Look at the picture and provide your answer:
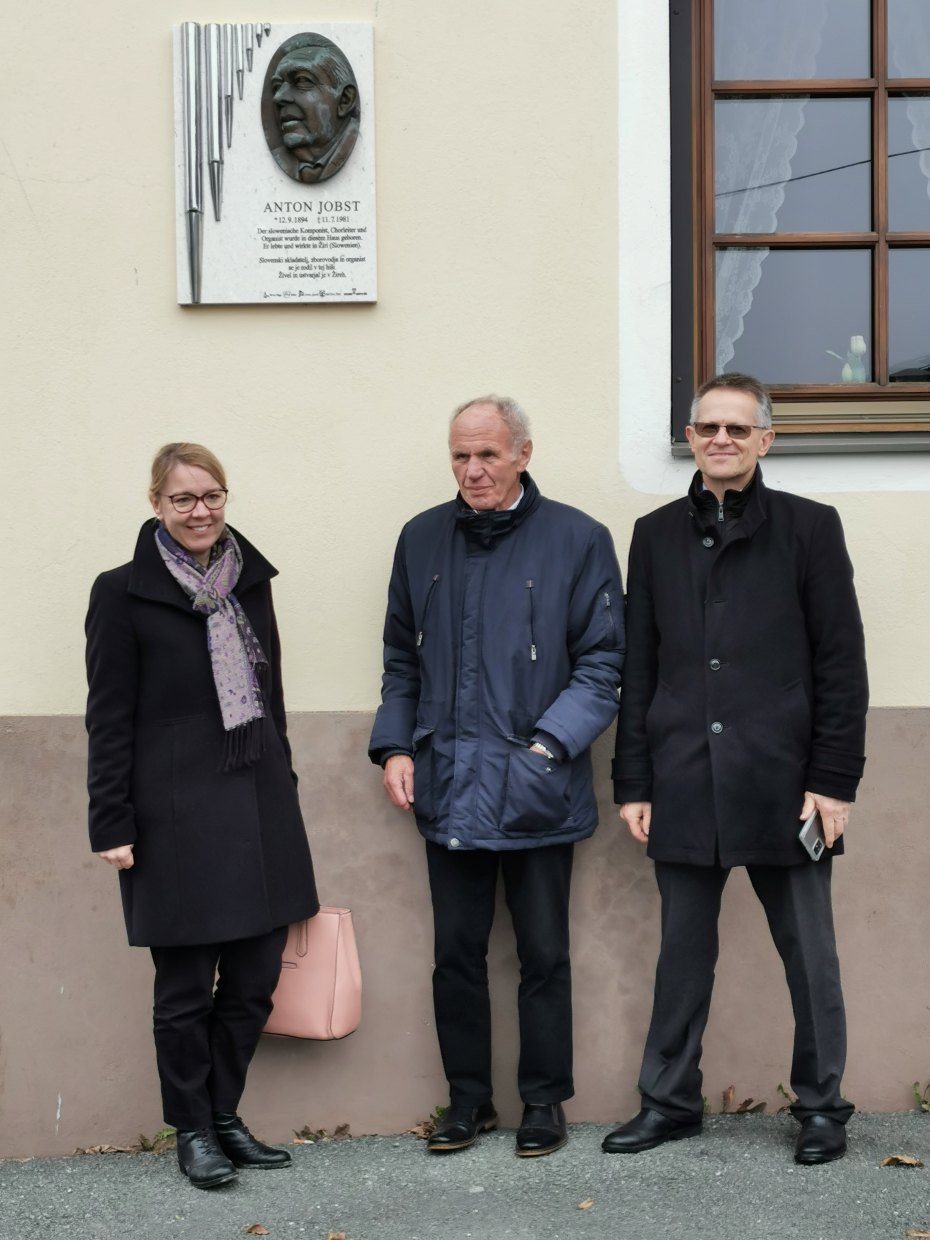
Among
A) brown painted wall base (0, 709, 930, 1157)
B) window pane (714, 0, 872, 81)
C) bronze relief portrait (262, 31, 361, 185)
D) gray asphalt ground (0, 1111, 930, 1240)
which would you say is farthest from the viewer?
window pane (714, 0, 872, 81)

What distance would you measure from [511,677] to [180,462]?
1.06 m

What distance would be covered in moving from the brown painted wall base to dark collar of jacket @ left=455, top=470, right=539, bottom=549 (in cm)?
71

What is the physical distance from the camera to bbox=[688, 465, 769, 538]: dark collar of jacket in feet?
13.1

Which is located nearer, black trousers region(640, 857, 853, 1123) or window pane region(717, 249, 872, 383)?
black trousers region(640, 857, 853, 1123)

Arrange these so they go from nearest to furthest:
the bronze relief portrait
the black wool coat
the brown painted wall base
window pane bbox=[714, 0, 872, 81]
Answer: the black wool coat → the bronze relief portrait → the brown painted wall base → window pane bbox=[714, 0, 872, 81]

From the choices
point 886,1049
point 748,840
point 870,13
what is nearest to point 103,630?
point 748,840

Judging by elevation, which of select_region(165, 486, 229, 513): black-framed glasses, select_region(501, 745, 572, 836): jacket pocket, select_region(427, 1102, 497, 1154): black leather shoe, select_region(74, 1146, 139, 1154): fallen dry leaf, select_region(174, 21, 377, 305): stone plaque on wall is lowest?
select_region(74, 1146, 139, 1154): fallen dry leaf

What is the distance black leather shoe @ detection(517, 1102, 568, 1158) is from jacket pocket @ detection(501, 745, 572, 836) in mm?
849

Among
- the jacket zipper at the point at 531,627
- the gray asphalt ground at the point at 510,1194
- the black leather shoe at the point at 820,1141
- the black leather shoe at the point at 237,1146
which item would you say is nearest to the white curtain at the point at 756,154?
the jacket zipper at the point at 531,627

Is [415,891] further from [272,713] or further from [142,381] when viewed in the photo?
[142,381]

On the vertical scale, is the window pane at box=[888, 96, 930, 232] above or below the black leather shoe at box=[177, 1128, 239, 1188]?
above

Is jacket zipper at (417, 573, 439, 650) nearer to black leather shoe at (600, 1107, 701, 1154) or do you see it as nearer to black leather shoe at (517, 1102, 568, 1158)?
black leather shoe at (517, 1102, 568, 1158)

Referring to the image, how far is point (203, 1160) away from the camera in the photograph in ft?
13.2

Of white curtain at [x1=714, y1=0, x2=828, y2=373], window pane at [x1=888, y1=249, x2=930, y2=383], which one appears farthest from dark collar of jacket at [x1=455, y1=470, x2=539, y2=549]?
window pane at [x1=888, y1=249, x2=930, y2=383]
